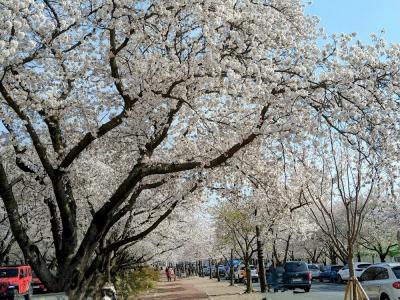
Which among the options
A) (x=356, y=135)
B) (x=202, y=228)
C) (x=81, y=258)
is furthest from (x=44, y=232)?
(x=202, y=228)

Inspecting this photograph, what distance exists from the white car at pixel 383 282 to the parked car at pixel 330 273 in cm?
2525

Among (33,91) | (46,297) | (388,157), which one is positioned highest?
(33,91)

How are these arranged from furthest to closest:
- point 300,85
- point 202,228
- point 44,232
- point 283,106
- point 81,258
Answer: point 202,228, point 44,232, point 81,258, point 283,106, point 300,85

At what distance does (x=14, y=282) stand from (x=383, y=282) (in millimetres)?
18004

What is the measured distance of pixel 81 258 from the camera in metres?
10.1

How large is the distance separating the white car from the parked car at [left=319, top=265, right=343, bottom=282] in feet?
82.8

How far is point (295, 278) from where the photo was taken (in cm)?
2884

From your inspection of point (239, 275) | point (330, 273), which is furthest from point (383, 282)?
point (239, 275)

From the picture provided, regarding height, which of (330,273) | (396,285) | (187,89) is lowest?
(396,285)

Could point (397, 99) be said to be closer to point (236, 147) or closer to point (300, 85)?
point (300, 85)

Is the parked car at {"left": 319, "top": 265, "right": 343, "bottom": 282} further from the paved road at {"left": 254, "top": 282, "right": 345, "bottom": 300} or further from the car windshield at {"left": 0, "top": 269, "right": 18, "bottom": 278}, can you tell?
the car windshield at {"left": 0, "top": 269, "right": 18, "bottom": 278}

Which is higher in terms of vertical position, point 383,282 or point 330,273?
point 330,273

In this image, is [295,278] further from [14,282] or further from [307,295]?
[14,282]

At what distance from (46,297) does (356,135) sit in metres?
5.82
